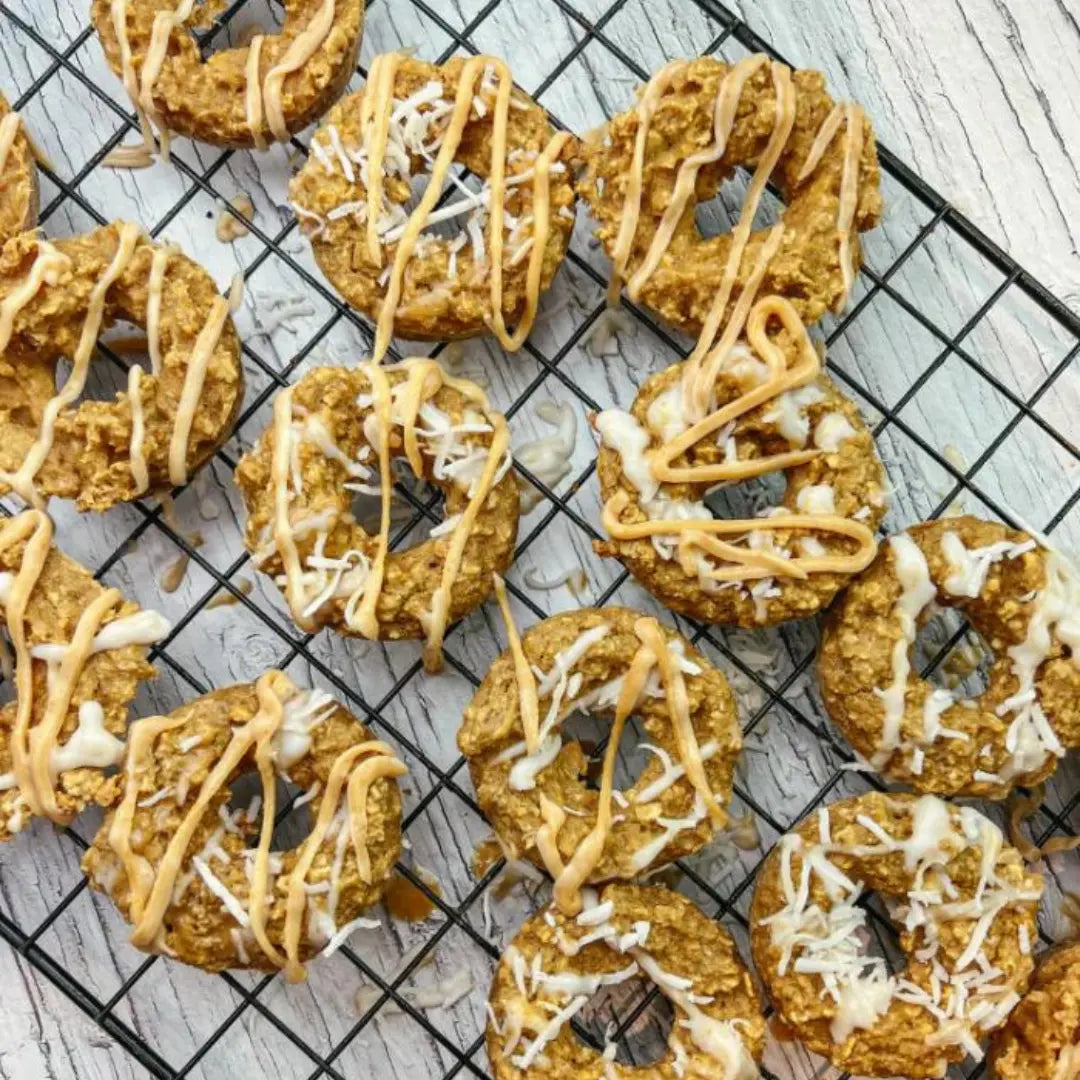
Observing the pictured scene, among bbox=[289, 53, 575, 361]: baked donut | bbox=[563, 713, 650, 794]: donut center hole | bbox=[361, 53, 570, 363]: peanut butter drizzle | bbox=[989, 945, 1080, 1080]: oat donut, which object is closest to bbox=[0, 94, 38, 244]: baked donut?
bbox=[289, 53, 575, 361]: baked donut

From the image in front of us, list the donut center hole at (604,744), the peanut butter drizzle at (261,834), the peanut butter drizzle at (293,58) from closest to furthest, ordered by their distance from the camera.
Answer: the peanut butter drizzle at (261,834)
the peanut butter drizzle at (293,58)
the donut center hole at (604,744)

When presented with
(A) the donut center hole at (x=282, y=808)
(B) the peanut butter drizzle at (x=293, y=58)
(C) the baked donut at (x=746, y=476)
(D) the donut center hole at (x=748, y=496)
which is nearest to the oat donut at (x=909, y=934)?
(C) the baked donut at (x=746, y=476)

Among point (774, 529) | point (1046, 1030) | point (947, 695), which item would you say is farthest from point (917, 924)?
point (774, 529)

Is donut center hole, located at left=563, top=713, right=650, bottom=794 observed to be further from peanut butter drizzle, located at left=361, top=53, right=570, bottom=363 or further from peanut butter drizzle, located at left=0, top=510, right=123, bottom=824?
peanut butter drizzle, located at left=0, top=510, right=123, bottom=824

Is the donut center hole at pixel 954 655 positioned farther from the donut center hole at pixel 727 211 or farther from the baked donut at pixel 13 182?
the baked donut at pixel 13 182

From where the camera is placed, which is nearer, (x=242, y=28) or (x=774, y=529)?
(x=774, y=529)

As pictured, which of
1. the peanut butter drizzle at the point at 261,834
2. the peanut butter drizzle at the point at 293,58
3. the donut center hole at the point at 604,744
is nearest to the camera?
the peanut butter drizzle at the point at 261,834

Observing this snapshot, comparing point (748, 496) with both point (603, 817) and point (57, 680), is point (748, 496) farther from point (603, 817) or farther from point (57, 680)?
point (57, 680)

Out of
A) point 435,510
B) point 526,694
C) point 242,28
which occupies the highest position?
point 242,28

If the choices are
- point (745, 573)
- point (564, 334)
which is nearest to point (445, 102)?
point (564, 334)
